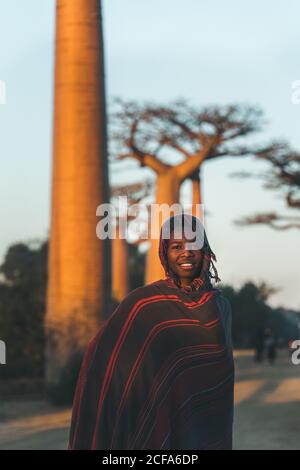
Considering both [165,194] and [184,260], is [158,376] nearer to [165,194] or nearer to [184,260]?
[184,260]

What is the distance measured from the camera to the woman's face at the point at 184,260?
436 centimetres

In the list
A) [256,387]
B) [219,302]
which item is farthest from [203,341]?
[256,387]

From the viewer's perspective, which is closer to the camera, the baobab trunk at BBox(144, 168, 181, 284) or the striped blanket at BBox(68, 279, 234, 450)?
the striped blanket at BBox(68, 279, 234, 450)

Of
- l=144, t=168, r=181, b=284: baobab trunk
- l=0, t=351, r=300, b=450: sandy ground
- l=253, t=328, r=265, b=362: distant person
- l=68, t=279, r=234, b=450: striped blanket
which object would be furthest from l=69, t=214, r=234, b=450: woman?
l=253, t=328, r=265, b=362: distant person

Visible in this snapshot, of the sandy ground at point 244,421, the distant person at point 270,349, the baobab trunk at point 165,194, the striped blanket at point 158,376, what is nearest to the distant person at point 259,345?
the distant person at point 270,349

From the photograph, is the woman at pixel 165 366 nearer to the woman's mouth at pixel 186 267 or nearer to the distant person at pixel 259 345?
the woman's mouth at pixel 186 267

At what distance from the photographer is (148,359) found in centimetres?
434

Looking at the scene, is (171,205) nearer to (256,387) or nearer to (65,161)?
(256,387)

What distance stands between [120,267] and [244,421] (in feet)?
73.9

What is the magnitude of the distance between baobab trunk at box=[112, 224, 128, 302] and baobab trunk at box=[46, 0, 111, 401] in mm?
16910

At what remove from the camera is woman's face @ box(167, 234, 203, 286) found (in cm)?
436

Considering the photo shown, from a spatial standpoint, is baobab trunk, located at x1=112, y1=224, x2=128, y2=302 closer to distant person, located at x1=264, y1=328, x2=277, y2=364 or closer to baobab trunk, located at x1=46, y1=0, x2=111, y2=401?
distant person, located at x1=264, y1=328, x2=277, y2=364

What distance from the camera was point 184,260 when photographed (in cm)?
436

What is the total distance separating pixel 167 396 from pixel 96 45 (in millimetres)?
11591
